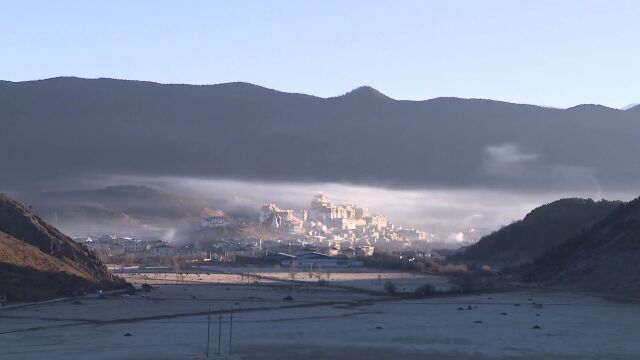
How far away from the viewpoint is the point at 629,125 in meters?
146

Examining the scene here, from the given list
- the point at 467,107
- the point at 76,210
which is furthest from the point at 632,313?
the point at 467,107

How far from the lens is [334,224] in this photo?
516 ft

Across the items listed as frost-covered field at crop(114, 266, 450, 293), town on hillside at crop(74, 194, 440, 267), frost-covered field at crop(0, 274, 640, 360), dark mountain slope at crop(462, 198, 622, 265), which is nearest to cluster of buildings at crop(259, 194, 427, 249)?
town on hillside at crop(74, 194, 440, 267)

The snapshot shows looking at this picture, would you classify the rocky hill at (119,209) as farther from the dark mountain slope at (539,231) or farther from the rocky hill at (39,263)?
the rocky hill at (39,263)

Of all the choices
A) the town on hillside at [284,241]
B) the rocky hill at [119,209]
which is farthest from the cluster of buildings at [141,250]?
the rocky hill at [119,209]

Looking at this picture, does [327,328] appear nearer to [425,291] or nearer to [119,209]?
[425,291]

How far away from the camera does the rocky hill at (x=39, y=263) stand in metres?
41.9

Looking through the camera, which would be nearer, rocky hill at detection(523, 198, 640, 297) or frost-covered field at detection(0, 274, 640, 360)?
frost-covered field at detection(0, 274, 640, 360)

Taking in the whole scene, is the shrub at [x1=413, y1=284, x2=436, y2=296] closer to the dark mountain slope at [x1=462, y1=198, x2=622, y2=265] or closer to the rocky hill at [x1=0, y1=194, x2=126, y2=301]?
the rocky hill at [x1=0, y1=194, x2=126, y2=301]

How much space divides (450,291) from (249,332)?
21.5m

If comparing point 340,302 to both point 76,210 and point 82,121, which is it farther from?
point 82,121

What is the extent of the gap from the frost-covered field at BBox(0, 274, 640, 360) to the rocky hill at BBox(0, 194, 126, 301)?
92.0 inches

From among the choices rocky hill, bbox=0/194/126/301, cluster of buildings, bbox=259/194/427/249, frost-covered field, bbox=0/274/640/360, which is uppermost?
cluster of buildings, bbox=259/194/427/249

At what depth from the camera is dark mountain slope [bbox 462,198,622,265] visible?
78625 millimetres
